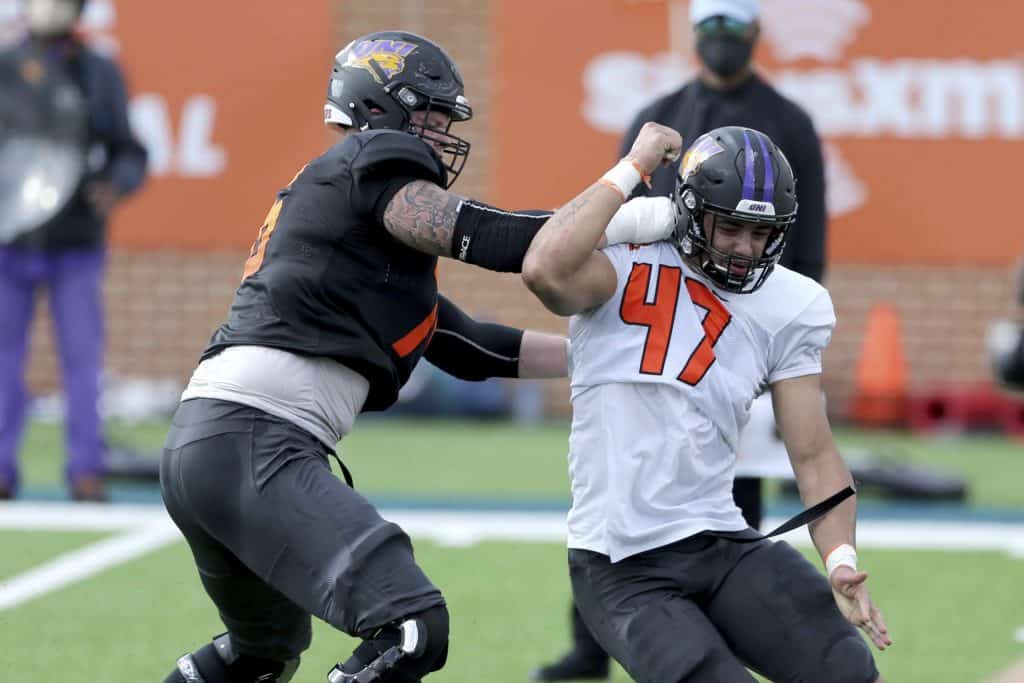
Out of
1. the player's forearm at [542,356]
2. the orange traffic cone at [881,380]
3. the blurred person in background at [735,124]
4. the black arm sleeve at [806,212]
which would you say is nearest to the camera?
the player's forearm at [542,356]

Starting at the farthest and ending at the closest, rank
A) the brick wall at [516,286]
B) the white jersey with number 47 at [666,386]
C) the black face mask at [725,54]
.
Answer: the brick wall at [516,286], the black face mask at [725,54], the white jersey with number 47 at [666,386]

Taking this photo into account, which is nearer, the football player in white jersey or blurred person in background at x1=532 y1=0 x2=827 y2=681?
the football player in white jersey

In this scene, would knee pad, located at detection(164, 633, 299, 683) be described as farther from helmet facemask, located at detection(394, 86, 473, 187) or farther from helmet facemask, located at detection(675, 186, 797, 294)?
helmet facemask, located at detection(675, 186, 797, 294)

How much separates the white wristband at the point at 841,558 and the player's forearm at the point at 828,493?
0.04 feet

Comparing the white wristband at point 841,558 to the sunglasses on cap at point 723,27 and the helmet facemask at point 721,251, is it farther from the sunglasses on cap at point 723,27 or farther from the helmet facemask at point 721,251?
Answer: the sunglasses on cap at point 723,27

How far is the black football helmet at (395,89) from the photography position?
4.31 metres

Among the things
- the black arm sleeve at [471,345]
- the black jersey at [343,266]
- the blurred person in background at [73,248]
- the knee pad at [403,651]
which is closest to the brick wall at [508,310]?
the blurred person in background at [73,248]

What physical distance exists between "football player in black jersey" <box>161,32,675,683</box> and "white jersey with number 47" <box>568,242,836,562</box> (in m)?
0.18

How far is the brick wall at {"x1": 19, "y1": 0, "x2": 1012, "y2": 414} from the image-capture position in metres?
12.5

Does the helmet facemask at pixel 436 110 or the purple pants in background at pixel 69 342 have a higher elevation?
the helmet facemask at pixel 436 110

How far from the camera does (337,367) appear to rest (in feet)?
13.7

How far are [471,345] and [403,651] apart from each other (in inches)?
41.9

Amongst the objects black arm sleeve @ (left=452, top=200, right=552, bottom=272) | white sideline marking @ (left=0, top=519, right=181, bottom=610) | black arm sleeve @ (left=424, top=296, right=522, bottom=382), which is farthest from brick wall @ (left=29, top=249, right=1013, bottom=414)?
black arm sleeve @ (left=452, top=200, right=552, bottom=272)

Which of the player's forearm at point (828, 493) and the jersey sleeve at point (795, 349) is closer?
the player's forearm at point (828, 493)
